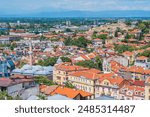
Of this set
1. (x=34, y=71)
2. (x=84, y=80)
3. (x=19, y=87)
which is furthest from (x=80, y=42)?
(x=19, y=87)

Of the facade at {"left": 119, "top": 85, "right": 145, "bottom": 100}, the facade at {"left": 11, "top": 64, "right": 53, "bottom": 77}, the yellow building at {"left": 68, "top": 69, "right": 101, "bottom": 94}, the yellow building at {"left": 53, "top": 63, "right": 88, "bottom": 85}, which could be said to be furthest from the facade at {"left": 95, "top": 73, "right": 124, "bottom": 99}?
the facade at {"left": 11, "top": 64, "right": 53, "bottom": 77}

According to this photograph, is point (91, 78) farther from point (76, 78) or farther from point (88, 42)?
point (88, 42)

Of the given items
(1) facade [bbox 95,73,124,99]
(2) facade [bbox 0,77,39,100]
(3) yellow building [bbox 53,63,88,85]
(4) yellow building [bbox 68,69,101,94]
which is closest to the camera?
(2) facade [bbox 0,77,39,100]

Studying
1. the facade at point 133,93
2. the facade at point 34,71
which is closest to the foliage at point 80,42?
the facade at point 34,71

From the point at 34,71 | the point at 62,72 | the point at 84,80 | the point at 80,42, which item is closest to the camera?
the point at 84,80

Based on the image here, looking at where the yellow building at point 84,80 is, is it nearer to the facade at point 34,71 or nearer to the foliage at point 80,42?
the facade at point 34,71

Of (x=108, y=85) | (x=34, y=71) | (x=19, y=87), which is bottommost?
(x=34, y=71)

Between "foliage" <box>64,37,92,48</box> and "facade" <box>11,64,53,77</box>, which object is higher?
"facade" <box>11,64,53,77</box>

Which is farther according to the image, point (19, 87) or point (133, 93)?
point (133, 93)

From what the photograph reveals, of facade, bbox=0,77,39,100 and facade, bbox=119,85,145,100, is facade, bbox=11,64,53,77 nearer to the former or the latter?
facade, bbox=0,77,39,100

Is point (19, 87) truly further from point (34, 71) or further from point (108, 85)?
point (34, 71)

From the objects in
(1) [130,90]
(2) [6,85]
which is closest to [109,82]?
(1) [130,90]
